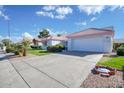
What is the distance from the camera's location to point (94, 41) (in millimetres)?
15328

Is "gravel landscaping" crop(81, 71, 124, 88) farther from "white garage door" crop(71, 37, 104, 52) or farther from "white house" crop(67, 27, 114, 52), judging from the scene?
"white garage door" crop(71, 37, 104, 52)

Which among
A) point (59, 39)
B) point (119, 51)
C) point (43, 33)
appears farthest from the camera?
point (43, 33)

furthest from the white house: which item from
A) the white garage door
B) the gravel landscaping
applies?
the gravel landscaping

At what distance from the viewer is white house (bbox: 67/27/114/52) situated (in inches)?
557

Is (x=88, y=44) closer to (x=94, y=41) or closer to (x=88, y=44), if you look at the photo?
(x=88, y=44)

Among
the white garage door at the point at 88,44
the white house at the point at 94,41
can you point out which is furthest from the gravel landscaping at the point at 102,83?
the white garage door at the point at 88,44

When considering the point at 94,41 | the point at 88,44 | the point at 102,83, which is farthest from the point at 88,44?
the point at 102,83

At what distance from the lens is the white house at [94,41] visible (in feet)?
46.4

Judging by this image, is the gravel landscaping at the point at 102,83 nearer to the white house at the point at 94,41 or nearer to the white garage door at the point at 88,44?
the white house at the point at 94,41
